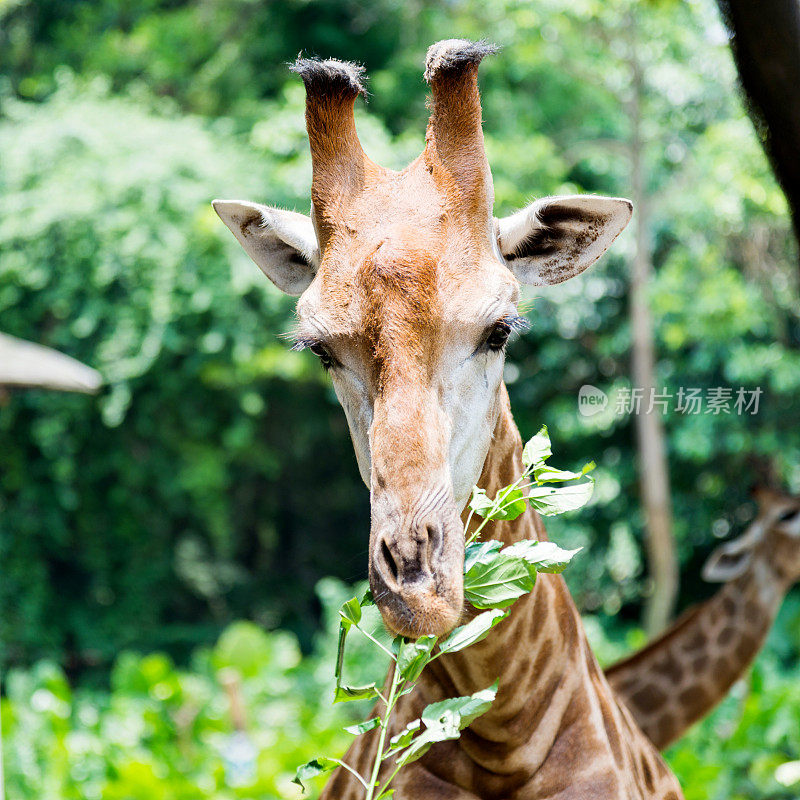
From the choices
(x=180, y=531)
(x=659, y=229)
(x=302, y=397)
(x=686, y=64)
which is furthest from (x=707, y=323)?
A: (x=180, y=531)

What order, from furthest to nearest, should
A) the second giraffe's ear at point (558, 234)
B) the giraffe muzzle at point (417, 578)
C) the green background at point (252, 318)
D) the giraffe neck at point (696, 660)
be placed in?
the green background at point (252, 318) < the giraffe neck at point (696, 660) < the second giraffe's ear at point (558, 234) < the giraffe muzzle at point (417, 578)

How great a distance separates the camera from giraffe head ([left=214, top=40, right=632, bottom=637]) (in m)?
1.43

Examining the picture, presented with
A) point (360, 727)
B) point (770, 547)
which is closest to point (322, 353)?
point (360, 727)

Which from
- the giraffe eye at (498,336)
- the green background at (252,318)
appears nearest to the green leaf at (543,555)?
the giraffe eye at (498,336)

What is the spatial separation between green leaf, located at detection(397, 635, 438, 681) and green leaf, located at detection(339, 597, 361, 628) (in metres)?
0.09

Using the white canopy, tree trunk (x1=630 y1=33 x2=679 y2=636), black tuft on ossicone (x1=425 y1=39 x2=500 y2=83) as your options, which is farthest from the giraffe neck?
tree trunk (x1=630 y1=33 x2=679 y2=636)

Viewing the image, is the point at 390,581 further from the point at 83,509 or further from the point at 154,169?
the point at 83,509

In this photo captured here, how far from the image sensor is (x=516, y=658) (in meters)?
1.80

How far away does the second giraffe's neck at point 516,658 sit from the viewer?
176 centimetres

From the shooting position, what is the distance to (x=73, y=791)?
5449mm

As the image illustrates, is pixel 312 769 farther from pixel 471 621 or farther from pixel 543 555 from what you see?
pixel 543 555

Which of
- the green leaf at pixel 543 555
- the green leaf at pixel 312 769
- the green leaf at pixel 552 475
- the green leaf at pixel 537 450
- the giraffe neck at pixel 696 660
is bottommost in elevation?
the giraffe neck at pixel 696 660

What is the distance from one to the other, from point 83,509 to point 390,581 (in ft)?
28.9

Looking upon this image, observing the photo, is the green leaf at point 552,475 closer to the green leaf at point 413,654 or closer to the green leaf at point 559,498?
the green leaf at point 559,498
